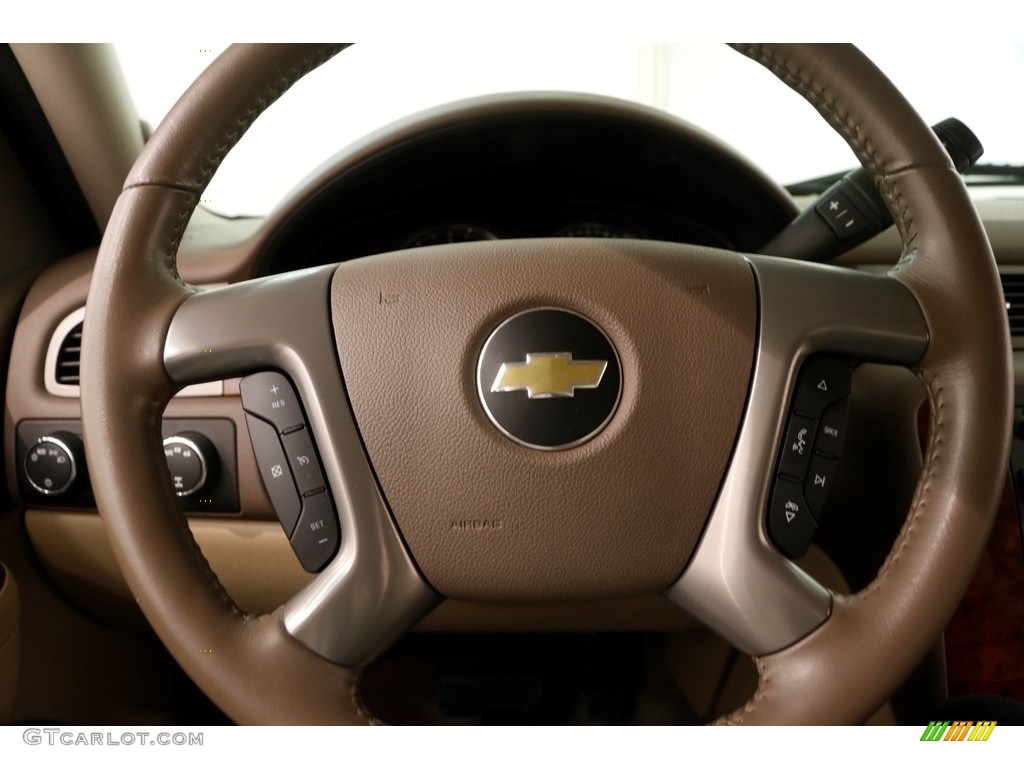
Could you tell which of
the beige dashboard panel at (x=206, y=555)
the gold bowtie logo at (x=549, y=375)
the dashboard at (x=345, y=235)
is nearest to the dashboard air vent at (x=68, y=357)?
the dashboard at (x=345, y=235)

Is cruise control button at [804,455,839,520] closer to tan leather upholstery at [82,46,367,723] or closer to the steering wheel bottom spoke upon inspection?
the steering wheel bottom spoke

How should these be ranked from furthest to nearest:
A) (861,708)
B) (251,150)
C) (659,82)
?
1. (659,82)
2. (251,150)
3. (861,708)

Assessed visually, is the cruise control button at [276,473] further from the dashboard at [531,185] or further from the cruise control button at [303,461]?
the dashboard at [531,185]

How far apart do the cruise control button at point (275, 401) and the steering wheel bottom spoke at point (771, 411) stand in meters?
0.32

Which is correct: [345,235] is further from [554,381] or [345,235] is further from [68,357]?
[554,381]

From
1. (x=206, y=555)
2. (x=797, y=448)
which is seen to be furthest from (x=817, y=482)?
(x=206, y=555)

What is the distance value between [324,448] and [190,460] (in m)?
0.34

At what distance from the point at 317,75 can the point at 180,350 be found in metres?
0.90

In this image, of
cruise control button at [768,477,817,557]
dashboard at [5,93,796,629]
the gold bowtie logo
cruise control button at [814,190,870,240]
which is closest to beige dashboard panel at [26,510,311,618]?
dashboard at [5,93,796,629]

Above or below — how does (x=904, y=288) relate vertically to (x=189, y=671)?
above

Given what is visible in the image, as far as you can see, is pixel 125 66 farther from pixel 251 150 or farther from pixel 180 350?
pixel 180 350

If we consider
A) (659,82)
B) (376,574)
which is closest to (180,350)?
(376,574)

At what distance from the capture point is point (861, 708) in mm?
533

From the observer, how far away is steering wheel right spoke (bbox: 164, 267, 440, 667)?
1.86ft
